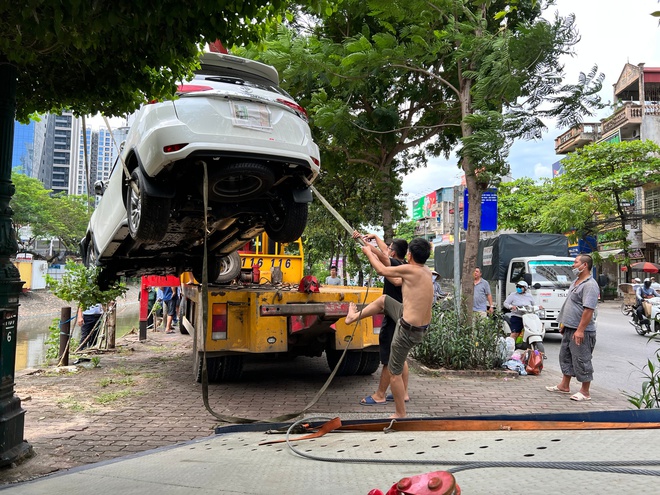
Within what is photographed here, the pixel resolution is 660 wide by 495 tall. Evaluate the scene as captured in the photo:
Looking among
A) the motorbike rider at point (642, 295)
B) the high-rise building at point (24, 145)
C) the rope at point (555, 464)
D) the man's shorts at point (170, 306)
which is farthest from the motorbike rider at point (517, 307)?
the high-rise building at point (24, 145)

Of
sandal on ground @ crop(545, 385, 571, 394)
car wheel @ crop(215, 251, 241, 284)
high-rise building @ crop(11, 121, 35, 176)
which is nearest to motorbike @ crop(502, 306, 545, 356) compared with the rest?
sandal on ground @ crop(545, 385, 571, 394)

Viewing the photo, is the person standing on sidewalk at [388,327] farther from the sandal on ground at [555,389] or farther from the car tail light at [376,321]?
the sandal on ground at [555,389]

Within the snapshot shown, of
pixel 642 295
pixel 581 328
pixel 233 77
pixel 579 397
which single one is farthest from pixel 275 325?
pixel 642 295

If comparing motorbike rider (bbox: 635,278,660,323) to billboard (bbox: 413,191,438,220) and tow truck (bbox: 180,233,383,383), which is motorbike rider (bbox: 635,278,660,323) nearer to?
tow truck (bbox: 180,233,383,383)

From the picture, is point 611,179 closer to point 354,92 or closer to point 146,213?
point 354,92

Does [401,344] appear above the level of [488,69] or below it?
below

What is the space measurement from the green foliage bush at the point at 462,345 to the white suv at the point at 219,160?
353 cm

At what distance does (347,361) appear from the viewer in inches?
290

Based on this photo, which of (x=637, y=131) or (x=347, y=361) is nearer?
(x=347, y=361)

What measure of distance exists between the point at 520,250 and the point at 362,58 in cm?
1081

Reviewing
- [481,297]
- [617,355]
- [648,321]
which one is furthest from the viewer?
[648,321]

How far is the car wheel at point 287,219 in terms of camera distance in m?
5.43

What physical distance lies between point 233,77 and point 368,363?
4470 millimetres

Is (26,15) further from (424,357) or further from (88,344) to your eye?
(88,344)
